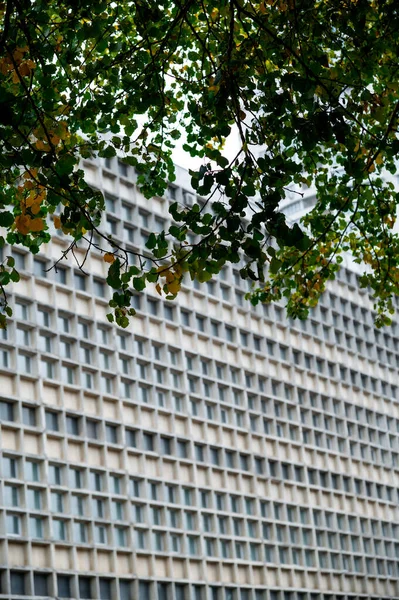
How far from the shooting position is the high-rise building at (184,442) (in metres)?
23.7

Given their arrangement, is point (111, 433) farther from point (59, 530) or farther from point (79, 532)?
point (59, 530)

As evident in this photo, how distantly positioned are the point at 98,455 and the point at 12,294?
3950 millimetres

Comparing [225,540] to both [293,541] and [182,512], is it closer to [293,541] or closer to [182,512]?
[182,512]

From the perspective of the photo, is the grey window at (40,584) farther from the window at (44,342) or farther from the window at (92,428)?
the window at (44,342)

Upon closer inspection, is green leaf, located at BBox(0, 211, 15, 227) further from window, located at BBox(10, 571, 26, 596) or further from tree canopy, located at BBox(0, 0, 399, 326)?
window, located at BBox(10, 571, 26, 596)

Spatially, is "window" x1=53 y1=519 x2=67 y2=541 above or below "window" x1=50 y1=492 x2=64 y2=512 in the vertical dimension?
below

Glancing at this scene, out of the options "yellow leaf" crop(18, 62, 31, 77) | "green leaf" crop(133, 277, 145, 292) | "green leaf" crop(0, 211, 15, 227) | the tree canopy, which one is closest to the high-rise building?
the tree canopy

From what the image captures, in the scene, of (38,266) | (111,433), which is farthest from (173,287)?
(111,433)

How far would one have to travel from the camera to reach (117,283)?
7.27 m

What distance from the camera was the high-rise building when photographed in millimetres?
23719

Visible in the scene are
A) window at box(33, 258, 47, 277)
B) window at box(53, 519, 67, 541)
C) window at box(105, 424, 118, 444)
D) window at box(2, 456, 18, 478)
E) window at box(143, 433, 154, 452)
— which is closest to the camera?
window at box(2, 456, 18, 478)

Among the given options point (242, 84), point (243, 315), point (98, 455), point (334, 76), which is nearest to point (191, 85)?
point (334, 76)

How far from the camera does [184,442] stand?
2803 centimetres

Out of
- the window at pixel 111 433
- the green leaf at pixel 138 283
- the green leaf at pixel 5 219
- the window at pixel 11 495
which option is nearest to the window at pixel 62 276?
the window at pixel 111 433
